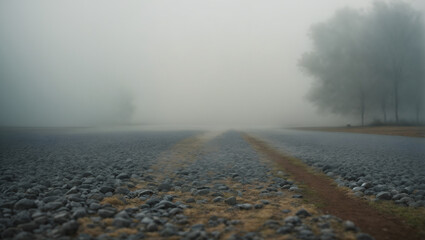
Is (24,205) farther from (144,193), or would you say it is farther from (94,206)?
(144,193)

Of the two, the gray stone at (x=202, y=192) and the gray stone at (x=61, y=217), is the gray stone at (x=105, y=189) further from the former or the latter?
the gray stone at (x=202, y=192)

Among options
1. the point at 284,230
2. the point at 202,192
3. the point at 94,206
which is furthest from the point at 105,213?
the point at 284,230

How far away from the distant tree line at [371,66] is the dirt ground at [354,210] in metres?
43.7

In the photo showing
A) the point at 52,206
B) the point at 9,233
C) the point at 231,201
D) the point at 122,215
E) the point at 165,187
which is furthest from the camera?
the point at 165,187

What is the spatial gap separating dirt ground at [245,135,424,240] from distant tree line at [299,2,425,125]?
1719 inches

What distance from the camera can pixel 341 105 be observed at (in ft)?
162

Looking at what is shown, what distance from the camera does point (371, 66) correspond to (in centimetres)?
4416

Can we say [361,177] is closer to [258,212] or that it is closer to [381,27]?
[258,212]

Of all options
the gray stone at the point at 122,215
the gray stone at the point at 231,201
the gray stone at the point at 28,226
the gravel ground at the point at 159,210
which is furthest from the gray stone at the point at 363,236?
the gray stone at the point at 28,226

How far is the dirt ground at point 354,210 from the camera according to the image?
3.86 metres

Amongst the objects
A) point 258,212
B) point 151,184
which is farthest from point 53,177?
point 258,212

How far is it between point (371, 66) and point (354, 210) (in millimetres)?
47590

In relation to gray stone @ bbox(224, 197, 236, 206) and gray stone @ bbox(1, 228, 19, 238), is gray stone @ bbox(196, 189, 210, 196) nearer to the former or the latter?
gray stone @ bbox(224, 197, 236, 206)

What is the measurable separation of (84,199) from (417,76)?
55.1 meters
